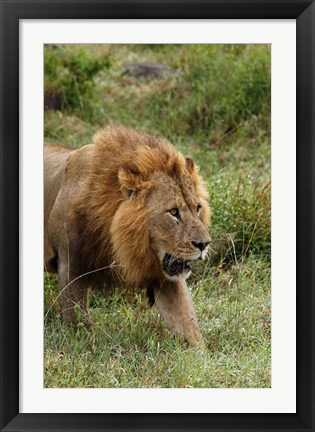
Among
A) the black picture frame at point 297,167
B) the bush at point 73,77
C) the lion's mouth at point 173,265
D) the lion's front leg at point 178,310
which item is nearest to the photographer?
the black picture frame at point 297,167

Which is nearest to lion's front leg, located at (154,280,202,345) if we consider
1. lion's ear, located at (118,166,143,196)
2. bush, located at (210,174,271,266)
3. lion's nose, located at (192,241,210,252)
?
lion's nose, located at (192,241,210,252)

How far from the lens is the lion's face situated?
495 centimetres

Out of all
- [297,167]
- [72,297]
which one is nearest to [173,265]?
[72,297]

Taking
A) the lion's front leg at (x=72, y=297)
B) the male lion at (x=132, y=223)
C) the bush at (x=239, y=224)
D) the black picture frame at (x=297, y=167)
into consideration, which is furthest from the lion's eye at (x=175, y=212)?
the bush at (x=239, y=224)

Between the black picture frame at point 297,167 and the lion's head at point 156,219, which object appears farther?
the lion's head at point 156,219

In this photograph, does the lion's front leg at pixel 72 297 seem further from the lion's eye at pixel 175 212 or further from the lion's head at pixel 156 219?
the lion's eye at pixel 175 212

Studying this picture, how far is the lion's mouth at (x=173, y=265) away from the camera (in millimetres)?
5039

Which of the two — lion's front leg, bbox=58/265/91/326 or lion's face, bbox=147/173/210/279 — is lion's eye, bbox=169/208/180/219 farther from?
lion's front leg, bbox=58/265/91/326

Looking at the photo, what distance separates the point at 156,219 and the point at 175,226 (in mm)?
97

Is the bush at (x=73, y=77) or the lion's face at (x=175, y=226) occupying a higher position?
the bush at (x=73, y=77)

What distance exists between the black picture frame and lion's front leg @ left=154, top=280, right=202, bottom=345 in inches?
38.6

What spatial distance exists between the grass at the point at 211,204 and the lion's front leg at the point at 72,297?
0.17 ft

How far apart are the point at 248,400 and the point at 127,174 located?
4.22ft

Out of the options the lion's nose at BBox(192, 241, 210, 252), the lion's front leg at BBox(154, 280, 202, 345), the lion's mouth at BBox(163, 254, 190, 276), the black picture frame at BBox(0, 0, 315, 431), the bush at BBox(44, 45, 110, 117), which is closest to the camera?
the black picture frame at BBox(0, 0, 315, 431)
